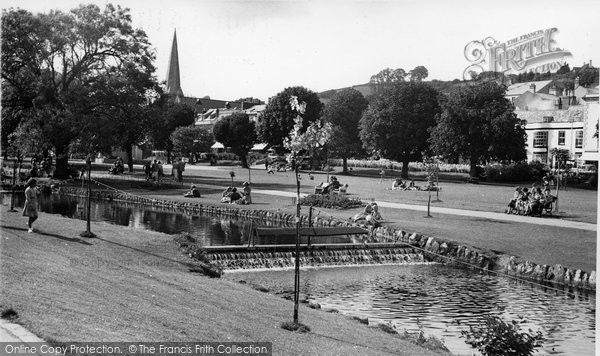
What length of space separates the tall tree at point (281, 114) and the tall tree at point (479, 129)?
2454cm

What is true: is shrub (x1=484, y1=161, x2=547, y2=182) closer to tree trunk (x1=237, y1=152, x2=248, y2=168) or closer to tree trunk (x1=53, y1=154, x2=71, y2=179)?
tree trunk (x1=237, y1=152, x2=248, y2=168)

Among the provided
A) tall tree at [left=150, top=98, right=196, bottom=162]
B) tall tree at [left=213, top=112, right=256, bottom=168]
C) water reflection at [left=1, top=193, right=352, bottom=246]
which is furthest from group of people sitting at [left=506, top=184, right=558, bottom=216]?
tall tree at [left=213, top=112, right=256, bottom=168]

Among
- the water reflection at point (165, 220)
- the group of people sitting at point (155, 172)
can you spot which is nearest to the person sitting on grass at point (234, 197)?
the water reflection at point (165, 220)

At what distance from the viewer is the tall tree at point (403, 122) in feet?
245

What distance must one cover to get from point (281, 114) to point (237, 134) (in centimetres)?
1389

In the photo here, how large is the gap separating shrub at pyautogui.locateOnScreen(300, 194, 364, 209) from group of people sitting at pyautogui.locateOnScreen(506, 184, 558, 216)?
955 cm

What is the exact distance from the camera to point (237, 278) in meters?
21.7

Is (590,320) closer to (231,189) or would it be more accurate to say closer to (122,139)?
(231,189)

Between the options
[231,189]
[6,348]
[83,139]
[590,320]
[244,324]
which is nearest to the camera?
[6,348]

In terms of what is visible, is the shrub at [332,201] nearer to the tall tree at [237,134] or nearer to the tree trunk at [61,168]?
the tree trunk at [61,168]

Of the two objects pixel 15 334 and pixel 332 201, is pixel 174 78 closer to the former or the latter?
pixel 332 201

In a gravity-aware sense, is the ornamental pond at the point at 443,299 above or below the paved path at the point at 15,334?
below

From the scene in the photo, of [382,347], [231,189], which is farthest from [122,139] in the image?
[382,347]

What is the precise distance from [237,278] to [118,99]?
38.0 metres
